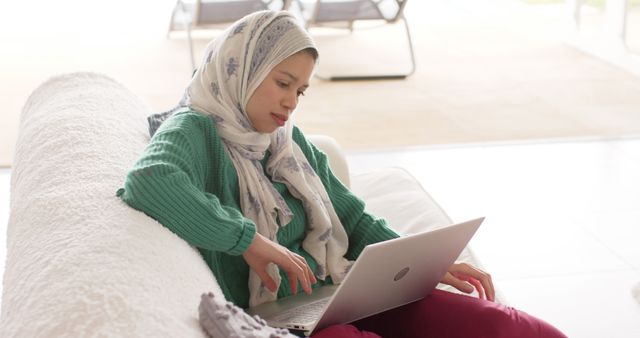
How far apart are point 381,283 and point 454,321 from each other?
262 millimetres

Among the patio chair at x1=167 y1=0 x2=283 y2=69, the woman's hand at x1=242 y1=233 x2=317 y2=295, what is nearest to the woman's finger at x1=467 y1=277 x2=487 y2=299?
the woman's hand at x1=242 y1=233 x2=317 y2=295

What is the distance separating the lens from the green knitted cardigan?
1706mm

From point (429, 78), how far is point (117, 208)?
409 centimetres

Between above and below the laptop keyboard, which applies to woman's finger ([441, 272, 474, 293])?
below

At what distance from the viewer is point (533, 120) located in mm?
4777

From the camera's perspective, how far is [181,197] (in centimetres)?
172

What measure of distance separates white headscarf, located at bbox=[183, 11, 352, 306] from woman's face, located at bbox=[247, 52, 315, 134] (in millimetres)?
15

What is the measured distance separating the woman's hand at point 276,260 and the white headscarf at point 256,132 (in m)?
0.12

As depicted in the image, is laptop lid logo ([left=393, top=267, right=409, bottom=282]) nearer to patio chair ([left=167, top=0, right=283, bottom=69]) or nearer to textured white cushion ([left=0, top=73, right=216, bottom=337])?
textured white cushion ([left=0, top=73, right=216, bottom=337])

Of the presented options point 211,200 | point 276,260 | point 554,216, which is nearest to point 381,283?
point 276,260

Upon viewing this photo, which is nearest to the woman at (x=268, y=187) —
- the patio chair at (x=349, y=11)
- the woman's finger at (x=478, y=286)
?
the woman's finger at (x=478, y=286)

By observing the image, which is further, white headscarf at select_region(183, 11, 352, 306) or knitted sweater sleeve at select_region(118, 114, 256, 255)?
white headscarf at select_region(183, 11, 352, 306)

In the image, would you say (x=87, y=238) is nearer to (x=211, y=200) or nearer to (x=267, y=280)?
(x=211, y=200)

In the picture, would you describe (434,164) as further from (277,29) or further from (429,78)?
(277,29)
